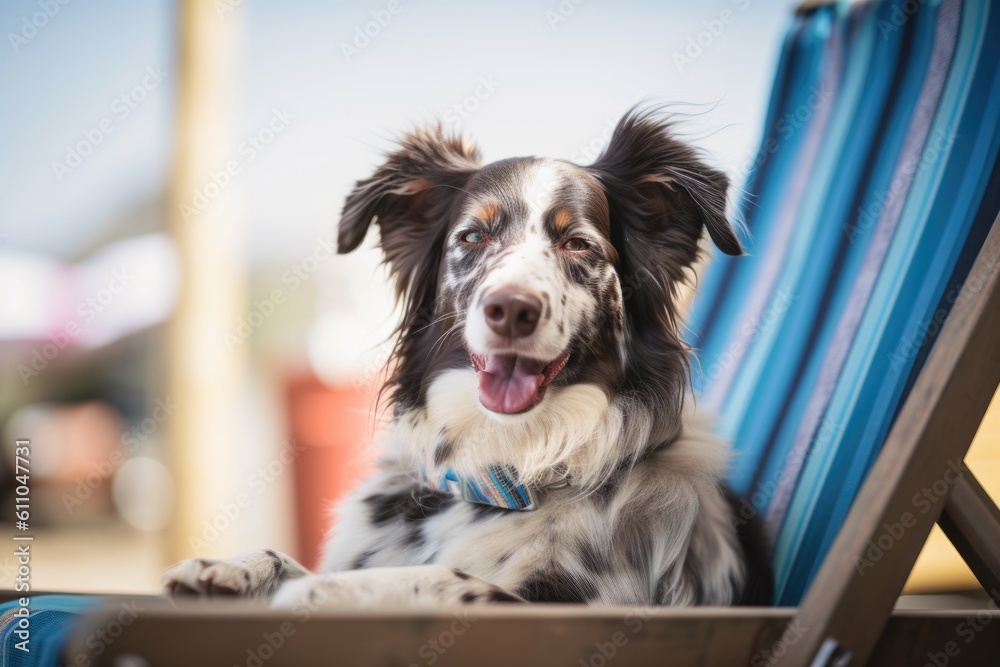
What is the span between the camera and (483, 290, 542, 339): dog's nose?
1.63 m

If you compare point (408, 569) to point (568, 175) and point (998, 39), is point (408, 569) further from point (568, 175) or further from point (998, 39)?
point (998, 39)

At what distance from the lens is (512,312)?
1.63 m

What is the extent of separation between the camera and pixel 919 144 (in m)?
2.03

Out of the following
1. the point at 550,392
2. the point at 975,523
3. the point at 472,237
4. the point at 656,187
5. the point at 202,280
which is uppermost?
the point at 656,187

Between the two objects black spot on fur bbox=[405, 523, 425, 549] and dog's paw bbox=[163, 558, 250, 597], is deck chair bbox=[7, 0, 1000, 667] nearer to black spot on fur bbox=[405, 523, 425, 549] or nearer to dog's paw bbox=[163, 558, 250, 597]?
dog's paw bbox=[163, 558, 250, 597]

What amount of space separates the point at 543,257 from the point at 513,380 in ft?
0.95

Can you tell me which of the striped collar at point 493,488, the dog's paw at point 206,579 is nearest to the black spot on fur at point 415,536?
the striped collar at point 493,488

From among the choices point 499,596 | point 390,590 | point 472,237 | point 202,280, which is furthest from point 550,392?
point 202,280

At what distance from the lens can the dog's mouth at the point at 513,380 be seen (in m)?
1.75

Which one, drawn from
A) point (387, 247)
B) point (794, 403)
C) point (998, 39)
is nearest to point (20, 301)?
point (387, 247)

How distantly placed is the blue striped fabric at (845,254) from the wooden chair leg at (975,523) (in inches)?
9.7

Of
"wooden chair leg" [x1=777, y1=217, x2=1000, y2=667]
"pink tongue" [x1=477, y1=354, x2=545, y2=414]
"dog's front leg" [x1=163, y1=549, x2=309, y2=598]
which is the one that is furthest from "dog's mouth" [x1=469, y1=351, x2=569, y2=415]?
"wooden chair leg" [x1=777, y1=217, x2=1000, y2=667]

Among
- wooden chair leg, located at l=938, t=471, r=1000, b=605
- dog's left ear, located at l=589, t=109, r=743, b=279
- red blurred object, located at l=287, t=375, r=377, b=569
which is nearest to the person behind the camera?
wooden chair leg, located at l=938, t=471, r=1000, b=605

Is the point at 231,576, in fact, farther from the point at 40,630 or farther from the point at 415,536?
the point at 415,536
